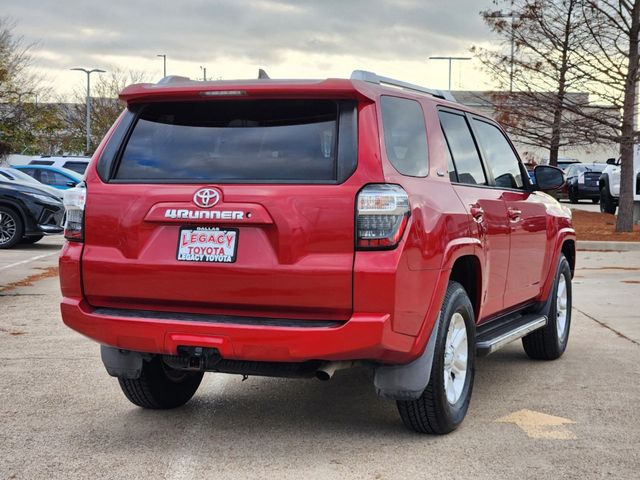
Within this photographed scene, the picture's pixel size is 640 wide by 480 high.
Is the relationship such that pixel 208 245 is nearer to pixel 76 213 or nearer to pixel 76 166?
pixel 76 213

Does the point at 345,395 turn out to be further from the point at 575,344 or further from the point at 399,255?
the point at 575,344

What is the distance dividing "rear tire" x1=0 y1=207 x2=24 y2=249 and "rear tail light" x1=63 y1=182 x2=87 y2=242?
1268 cm

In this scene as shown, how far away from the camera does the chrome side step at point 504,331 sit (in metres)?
5.80

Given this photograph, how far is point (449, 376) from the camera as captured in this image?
17.6 feet

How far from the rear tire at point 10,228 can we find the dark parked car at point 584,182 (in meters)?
24.8

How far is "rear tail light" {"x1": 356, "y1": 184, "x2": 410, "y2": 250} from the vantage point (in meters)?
4.62

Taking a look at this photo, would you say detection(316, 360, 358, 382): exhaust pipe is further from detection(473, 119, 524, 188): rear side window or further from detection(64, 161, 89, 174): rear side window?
A: detection(64, 161, 89, 174): rear side window

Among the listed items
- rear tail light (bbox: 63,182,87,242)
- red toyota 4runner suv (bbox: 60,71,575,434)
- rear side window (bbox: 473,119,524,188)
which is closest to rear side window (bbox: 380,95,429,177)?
red toyota 4runner suv (bbox: 60,71,575,434)

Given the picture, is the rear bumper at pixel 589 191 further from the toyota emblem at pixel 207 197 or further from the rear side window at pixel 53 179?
the toyota emblem at pixel 207 197

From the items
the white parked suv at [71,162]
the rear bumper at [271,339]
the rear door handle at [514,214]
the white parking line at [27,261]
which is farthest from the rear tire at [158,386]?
the white parked suv at [71,162]

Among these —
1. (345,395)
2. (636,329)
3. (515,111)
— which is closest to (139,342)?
(345,395)

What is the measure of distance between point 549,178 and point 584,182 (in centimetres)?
3109

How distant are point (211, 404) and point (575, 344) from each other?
357 cm

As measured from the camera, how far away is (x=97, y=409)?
19.3 feet
